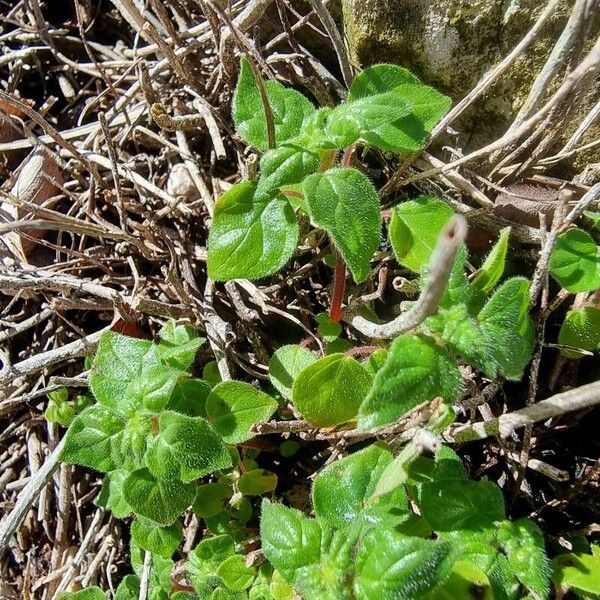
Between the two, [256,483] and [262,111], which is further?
[256,483]

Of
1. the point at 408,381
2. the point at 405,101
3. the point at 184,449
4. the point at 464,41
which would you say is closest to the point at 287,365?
the point at 184,449

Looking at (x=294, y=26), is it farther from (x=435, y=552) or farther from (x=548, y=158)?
(x=435, y=552)

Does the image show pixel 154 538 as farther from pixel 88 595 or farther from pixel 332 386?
pixel 332 386

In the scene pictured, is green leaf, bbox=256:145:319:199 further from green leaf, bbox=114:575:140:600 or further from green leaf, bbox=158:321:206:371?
green leaf, bbox=114:575:140:600

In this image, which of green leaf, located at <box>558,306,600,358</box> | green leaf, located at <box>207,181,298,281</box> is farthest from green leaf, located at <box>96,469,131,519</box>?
green leaf, located at <box>558,306,600,358</box>

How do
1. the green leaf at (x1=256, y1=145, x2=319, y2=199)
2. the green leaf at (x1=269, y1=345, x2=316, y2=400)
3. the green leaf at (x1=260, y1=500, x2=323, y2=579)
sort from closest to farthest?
the green leaf at (x1=260, y1=500, x2=323, y2=579) → the green leaf at (x1=256, y1=145, x2=319, y2=199) → the green leaf at (x1=269, y1=345, x2=316, y2=400)

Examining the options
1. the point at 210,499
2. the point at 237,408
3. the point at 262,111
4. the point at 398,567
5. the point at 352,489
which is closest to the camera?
the point at 398,567
